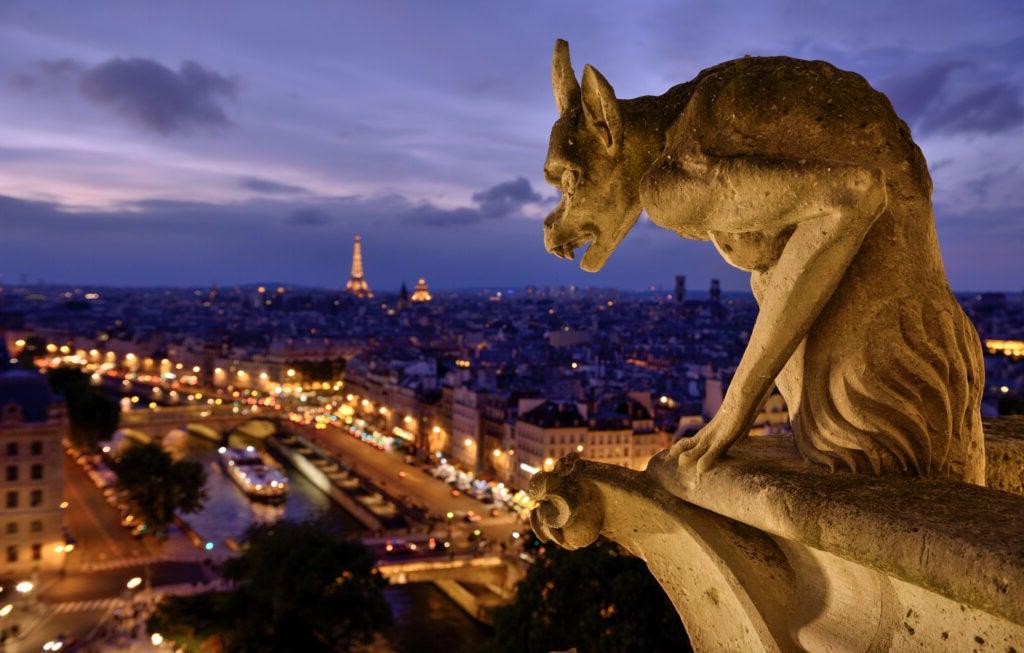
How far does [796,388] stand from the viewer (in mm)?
Answer: 2352

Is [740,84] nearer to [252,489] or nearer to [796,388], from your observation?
[796,388]

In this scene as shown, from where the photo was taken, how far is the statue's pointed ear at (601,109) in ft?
7.97

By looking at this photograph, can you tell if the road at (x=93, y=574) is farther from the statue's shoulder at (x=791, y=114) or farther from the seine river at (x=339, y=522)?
the statue's shoulder at (x=791, y=114)

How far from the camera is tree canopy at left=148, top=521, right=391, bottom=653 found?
1667cm

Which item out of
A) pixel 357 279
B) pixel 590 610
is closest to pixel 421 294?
pixel 357 279

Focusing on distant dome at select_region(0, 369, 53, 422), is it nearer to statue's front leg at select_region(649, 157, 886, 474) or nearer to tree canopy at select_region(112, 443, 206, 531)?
tree canopy at select_region(112, 443, 206, 531)

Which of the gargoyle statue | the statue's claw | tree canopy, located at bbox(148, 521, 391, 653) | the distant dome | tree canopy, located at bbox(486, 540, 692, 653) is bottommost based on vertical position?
tree canopy, located at bbox(148, 521, 391, 653)

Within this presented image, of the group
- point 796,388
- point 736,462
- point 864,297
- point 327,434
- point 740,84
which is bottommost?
point 327,434

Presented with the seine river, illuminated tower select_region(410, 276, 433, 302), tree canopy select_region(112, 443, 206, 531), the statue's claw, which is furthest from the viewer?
illuminated tower select_region(410, 276, 433, 302)

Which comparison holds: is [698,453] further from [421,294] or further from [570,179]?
[421,294]

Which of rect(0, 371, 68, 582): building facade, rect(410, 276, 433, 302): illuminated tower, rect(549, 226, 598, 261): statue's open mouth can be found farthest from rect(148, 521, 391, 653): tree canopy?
rect(410, 276, 433, 302): illuminated tower

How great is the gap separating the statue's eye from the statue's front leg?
33 cm

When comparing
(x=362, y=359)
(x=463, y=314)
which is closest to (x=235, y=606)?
(x=362, y=359)

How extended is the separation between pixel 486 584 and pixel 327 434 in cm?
2349
